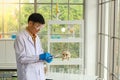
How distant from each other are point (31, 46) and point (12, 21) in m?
3.45

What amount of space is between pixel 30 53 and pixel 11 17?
138 inches

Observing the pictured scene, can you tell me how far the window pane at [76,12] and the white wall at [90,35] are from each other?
0.23 m

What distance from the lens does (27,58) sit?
251cm

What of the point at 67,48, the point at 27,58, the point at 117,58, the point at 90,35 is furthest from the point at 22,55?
the point at 90,35

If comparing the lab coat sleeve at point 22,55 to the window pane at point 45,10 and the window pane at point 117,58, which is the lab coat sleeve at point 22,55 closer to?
the window pane at point 117,58

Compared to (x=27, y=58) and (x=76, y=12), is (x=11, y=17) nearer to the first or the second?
(x=76, y=12)

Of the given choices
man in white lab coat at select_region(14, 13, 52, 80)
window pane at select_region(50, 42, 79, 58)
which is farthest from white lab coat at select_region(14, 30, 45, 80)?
window pane at select_region(50, 42, 79, 58)

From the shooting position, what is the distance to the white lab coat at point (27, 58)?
252 centimetres

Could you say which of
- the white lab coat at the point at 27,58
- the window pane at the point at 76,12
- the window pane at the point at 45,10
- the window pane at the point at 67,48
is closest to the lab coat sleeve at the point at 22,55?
the white lab coat at the point at 27,58

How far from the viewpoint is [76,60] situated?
5.04 meters

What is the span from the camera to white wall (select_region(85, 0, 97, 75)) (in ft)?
19.0

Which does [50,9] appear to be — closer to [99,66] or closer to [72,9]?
[72,9]

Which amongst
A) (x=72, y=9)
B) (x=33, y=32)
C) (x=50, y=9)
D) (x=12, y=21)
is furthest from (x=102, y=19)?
(x=33, y=32)

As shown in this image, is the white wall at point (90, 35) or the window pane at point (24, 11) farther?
the window pane at point (24, 11)
